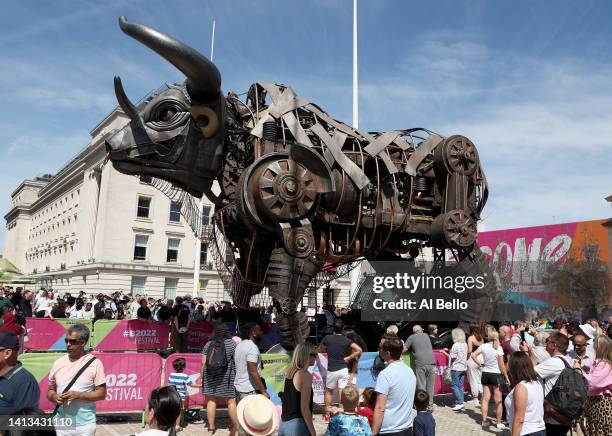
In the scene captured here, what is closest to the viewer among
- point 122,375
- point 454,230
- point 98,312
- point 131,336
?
point 122,375

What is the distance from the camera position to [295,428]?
4.79 metres

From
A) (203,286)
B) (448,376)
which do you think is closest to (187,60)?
(448,376)

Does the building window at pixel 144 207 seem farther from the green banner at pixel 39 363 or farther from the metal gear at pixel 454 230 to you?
the green banner at pixel 39 363

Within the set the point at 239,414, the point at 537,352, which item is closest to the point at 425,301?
the point at 537,352

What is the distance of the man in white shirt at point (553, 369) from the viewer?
5.25m

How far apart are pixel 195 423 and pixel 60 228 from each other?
52712mm

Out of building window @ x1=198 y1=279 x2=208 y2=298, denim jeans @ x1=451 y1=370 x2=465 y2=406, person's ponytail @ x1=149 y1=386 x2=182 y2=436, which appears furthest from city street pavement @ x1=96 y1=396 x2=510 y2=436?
building window @ x1=198 y1=279 x2=208 y2=298

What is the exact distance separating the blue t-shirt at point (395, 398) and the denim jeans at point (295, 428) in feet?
2.41

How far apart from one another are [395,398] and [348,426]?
72 cm

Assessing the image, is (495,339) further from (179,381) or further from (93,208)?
(93,208)

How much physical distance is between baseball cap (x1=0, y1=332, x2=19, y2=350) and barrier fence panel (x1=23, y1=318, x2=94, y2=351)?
1011 centimetres

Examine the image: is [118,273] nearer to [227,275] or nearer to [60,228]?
[60,228]

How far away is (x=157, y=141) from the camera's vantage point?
9.07 meters

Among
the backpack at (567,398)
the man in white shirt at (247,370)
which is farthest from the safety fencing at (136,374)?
the backpack at (567,398)
